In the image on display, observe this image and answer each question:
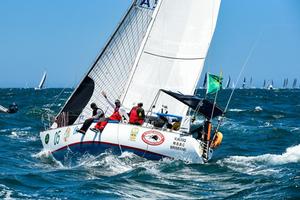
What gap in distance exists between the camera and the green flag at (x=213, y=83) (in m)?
19.3

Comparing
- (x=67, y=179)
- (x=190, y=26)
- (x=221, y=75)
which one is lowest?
(x=67, y=179)

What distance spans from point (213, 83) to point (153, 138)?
3.20 meters

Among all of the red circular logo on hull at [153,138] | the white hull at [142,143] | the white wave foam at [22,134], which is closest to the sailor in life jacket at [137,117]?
the white hull at [142,143]

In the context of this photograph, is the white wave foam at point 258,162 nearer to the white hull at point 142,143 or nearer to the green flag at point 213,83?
the white hull at point 142,143

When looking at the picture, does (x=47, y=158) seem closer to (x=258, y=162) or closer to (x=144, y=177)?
(x=144, y=177)

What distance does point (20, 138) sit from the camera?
27.4 metres

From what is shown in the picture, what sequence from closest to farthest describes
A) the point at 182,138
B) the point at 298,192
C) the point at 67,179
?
the point at 298,192 → the point at 67,179 → the point at 182,138

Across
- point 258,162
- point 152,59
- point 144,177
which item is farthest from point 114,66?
point 144,177

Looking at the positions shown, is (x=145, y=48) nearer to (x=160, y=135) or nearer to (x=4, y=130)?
(x=160, y=135)

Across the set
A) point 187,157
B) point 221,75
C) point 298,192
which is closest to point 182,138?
point 187,157

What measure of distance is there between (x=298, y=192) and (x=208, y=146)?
4.92m

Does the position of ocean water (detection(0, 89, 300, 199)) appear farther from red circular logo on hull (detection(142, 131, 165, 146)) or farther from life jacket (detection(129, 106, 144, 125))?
life jacket (detection(129, 106, 144, 125))

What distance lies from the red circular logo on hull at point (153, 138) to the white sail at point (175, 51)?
4427 mm

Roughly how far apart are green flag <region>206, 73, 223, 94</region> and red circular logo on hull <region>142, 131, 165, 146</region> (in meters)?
2.78
